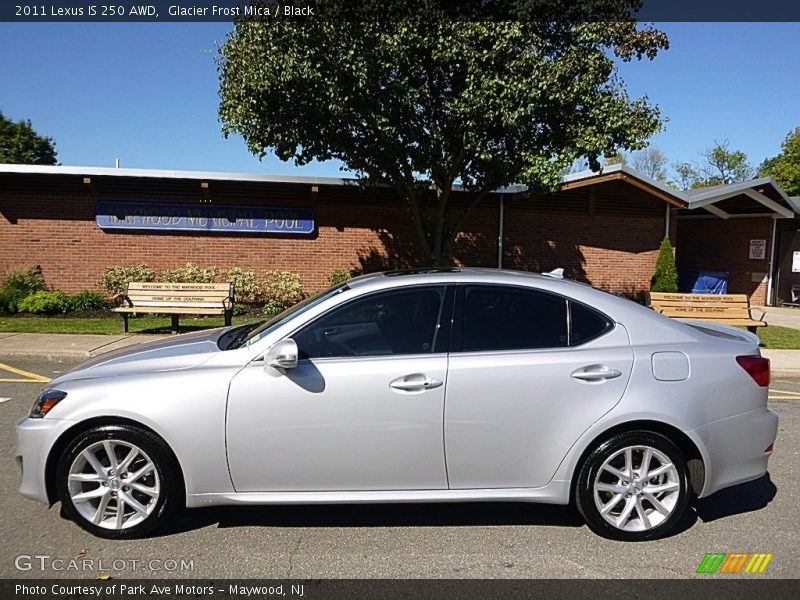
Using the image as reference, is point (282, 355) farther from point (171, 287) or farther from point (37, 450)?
point (171, 287)

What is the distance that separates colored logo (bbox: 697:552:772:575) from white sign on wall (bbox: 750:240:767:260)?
58.0 ft

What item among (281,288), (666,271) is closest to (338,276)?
(281,288)

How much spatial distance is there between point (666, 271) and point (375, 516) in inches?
542

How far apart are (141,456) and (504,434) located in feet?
6.79

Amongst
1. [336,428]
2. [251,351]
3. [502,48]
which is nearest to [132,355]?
[251,351]

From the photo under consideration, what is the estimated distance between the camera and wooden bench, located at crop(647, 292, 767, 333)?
10.5 metres

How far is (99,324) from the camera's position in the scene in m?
11.4

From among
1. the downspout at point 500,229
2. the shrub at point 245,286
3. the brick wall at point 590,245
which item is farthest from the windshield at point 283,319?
the brick wall at point 590,245

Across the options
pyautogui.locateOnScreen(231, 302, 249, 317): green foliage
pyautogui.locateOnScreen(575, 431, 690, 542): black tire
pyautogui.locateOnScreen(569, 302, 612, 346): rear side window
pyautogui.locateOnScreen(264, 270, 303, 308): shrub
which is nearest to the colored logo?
pyautogui.locateOnScreen(575, 431, 690, 542): black tire

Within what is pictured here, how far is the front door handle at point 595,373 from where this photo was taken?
10.9ft

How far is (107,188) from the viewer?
13.4 meters

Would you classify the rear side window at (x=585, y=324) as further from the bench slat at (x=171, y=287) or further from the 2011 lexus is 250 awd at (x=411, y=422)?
the bench slat at (x=171, y=287)

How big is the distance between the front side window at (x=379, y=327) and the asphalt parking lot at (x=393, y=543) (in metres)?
1.09

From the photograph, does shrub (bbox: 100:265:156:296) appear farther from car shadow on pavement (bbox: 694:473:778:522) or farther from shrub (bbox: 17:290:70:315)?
car shadow on pavement (bbox: 694:473:778:522)
